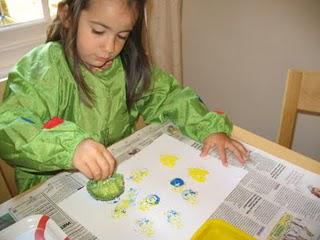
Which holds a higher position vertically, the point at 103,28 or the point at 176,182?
the point at 103,28

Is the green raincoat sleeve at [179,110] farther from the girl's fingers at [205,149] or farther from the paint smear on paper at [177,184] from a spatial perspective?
the paint smear on paper at [177,184]

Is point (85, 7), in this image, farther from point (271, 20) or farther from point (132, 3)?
point (271, 20)

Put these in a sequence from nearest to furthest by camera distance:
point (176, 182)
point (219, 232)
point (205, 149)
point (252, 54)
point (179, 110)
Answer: point (219, 232) → point (176, 182) → point (205, 149) → point (179, 110) → point (252, 54)

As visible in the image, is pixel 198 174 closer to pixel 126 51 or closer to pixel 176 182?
pixel 176 182

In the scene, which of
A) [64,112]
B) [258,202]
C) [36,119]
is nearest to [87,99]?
[64,112]

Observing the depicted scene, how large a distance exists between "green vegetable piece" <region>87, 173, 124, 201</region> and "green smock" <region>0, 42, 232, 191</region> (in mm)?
61

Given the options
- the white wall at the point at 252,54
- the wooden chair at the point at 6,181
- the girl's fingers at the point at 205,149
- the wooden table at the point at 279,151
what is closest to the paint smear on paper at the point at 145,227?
the girl's fingers at the point at 205,149

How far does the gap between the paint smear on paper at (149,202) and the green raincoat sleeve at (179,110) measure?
0.24m

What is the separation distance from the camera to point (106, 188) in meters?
0.61

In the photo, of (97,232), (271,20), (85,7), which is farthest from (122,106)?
(271,20)

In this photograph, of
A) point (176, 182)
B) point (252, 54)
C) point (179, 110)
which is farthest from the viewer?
point (252, 54)

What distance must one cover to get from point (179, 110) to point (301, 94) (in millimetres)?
332

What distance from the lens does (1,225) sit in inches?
22.5

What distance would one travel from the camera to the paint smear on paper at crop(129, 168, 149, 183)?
2.20 feet
